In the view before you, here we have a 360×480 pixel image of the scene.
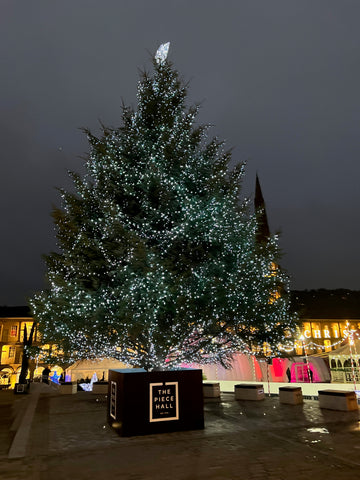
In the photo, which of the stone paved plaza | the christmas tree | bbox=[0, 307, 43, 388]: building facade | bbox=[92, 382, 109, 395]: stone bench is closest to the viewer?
the stone paved plaza

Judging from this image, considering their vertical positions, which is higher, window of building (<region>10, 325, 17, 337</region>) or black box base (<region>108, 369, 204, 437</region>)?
window of building (<region>10, 325, 17, 337</region>)

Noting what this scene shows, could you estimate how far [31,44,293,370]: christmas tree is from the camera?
962cm

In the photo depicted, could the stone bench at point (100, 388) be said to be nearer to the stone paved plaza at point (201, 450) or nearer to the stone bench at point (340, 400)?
the stone paved plaza at point (201, 450)

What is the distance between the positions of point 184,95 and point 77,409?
12571 millimetres

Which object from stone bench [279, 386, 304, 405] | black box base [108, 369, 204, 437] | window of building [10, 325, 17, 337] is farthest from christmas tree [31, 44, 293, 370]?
window of building [10, 325, 17, 337]

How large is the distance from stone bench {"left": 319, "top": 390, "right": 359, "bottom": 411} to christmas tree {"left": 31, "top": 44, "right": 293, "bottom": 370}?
2468 mm

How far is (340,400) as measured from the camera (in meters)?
11.2

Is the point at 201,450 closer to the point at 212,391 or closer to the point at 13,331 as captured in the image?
the point at 212,391

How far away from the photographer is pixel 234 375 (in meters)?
21.0

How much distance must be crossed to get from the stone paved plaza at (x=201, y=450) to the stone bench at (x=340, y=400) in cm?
45

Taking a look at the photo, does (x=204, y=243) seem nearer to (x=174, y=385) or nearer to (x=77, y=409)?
(x=174, y=385)

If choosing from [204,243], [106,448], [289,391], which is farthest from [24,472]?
[289,391]

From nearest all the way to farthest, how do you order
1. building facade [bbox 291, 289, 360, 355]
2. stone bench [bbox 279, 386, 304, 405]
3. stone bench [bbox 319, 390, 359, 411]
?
stone bench [bbox 319, 390, 359, 411]
stone bench [bbox 279, 386, 304, 405]
building facade [bbox 291, 289, 360, 355]

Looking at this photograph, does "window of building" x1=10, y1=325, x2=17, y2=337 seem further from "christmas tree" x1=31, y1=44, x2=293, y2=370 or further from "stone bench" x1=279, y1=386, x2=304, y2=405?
"stone bench" x1=279, y1=386, x2=304, y2=405
